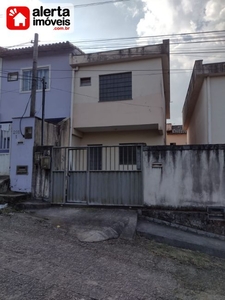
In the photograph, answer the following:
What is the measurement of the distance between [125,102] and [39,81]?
4.69 metres

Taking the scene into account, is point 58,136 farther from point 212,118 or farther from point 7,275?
point 7,275

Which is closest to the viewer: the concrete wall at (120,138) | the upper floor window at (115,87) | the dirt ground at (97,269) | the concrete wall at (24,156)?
the dirt ground at (97,269)

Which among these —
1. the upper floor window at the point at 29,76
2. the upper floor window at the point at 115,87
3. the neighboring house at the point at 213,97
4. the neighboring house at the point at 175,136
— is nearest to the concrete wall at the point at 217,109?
the neighboring house at the point at 213,97

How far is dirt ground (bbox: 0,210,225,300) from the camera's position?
302 centimetres

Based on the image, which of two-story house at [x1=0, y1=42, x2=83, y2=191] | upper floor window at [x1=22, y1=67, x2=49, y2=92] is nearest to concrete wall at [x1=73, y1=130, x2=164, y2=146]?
two-story house at [x1=0, y1=42, x2=83, y2=191]

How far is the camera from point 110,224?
19.0ft

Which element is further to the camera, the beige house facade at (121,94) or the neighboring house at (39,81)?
the neighboring house at (39,81)

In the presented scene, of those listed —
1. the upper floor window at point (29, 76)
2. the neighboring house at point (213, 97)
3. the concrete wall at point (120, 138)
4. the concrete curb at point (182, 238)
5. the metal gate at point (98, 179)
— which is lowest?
the concrete curb at point (182, 238)

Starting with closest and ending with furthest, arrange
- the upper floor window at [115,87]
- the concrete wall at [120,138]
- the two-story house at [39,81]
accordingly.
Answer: the upper floor window at [115,87] < the concrete wall at [120,138] < the two-story house at [39,81]

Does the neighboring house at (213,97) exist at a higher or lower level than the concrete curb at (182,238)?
higher

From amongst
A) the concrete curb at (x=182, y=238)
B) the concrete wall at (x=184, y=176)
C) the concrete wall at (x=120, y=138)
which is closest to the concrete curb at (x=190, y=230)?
the concrete curb at (x=182, y=238)

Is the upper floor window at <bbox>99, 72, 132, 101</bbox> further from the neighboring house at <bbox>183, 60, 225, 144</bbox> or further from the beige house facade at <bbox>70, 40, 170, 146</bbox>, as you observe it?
the neighboring house at <bbox>183, 60, 225, 144</bbox>

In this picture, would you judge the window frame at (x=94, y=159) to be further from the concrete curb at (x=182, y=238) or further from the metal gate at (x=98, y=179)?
the concrete curb at (x=182, y=238)

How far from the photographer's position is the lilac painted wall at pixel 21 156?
7.88 m
